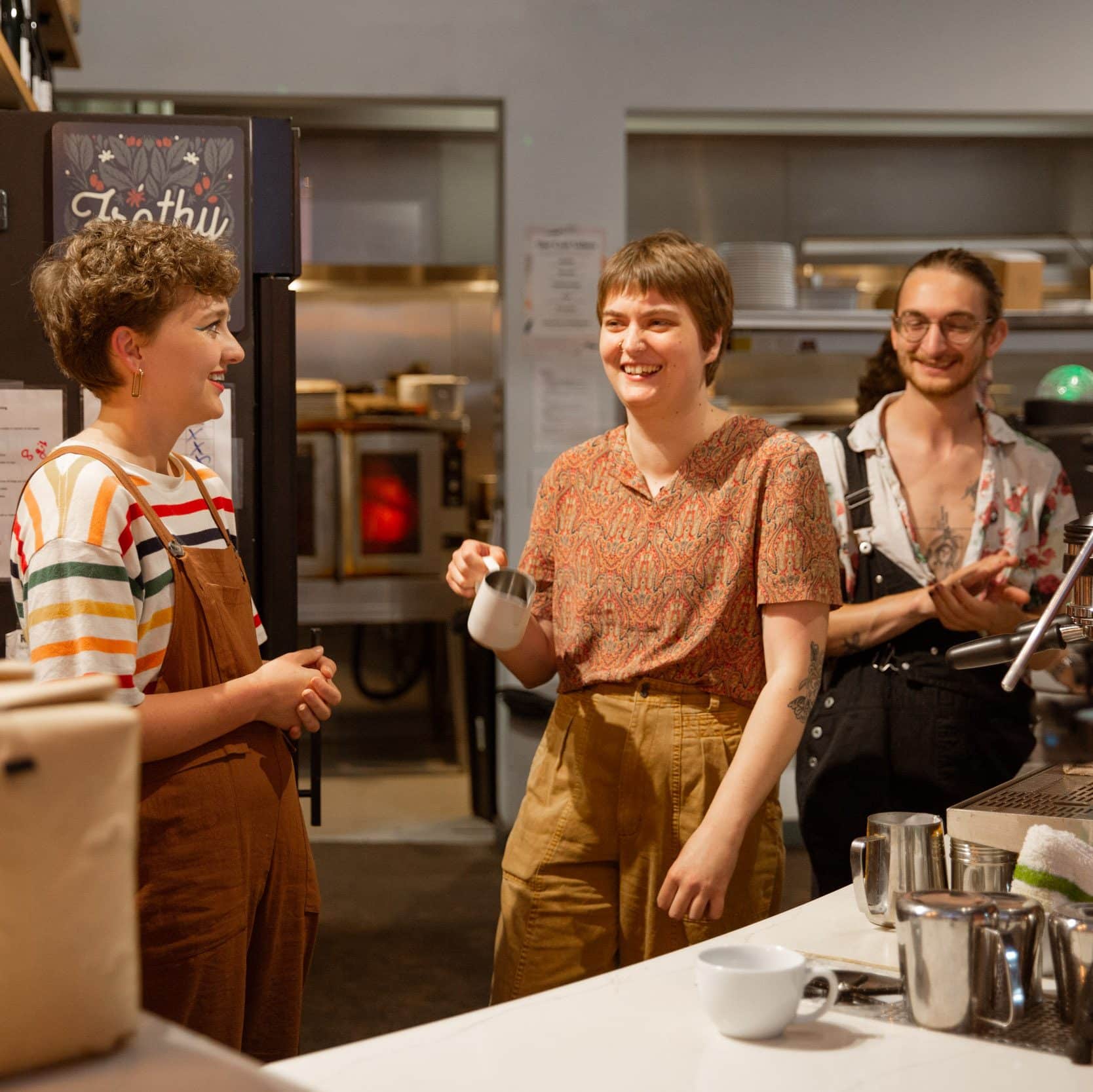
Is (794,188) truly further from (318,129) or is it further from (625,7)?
(318,129)

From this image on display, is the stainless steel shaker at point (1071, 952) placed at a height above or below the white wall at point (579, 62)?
below

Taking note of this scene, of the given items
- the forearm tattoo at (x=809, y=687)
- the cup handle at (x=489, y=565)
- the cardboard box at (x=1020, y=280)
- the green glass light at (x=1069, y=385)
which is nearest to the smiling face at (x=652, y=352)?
the cup handle at (x=489, y=565)

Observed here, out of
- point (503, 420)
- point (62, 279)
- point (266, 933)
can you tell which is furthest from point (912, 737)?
point (503, 420)

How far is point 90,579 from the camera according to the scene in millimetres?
1639

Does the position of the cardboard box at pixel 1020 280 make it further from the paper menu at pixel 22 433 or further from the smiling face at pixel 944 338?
the paper menu at pixel 22 433

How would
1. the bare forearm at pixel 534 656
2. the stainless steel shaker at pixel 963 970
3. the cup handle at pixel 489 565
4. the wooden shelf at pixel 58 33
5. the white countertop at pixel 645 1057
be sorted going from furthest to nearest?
the wooden shelf at pixel 58 33
the bare forearm at pixel 534 656
the cup handle at pixel 489 565
the stainless steel shaker at pixel 963 970
the white countertop at pixel 645 1057

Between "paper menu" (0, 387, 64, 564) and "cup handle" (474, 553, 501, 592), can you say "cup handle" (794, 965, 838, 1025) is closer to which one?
"cup handle" (474, 553, 501, 592)

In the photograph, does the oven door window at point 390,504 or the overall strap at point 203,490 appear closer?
the overall strap at point 203,490

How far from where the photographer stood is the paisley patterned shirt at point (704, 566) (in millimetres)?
1938

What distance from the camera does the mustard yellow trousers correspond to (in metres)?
1.93

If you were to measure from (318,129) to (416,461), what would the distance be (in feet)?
5.04

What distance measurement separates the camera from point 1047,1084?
113cm

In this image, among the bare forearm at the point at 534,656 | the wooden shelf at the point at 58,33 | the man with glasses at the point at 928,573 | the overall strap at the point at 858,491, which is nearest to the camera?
the bare forearm at the point at 534,656

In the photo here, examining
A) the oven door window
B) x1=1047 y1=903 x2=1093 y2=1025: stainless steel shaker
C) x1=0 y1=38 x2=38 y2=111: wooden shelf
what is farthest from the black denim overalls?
the oven door window
